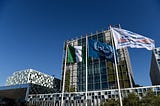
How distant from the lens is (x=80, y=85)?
256 ft

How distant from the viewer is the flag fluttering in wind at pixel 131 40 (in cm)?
1927

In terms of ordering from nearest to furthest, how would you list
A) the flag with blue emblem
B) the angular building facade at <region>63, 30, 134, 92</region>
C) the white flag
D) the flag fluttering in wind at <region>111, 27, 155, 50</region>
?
the flag fluttering in wind at <region>111, 27, 155, 50</region> → the flag with blue emblem → the white flag → the angular building facade at <region>63, 30, 134, 92</region>

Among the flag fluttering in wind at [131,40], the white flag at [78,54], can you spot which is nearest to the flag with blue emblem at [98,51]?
the white flag at [78,54]

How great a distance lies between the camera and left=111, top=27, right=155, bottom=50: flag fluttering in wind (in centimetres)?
1927

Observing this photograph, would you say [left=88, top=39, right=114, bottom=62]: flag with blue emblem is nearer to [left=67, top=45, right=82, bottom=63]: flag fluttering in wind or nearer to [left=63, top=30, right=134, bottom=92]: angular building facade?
[left=67, top=45, right=82, bottom=63]: flag fluttering in wind

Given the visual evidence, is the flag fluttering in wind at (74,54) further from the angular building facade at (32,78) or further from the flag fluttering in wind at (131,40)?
the angular building facade at (32,78)

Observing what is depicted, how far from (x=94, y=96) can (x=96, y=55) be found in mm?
33599

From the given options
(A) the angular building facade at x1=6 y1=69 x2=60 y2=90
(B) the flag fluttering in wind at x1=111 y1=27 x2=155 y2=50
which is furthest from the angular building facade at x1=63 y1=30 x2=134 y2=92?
(A) the angular building facade at x1=6 y1=69 x2=60 y2=90

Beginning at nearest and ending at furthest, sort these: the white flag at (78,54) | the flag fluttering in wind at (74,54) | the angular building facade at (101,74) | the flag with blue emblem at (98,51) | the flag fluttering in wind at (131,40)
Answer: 1. the flag fluttering in wind at (131,40)
2. the flag with blue emblem at (98,51)
3. the flag fluttering in wind at (74,54)
4. the white flag at (78,54)
5. the angular building facade at (101,74)

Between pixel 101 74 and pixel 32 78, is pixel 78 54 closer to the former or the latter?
pixel 101 74

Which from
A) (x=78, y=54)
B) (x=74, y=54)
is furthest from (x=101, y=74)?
(x=74, y=54)

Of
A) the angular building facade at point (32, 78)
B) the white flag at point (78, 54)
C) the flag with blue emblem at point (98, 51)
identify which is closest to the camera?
the flag with blue emblem at point (98, 51)

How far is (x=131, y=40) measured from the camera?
19.8 metres

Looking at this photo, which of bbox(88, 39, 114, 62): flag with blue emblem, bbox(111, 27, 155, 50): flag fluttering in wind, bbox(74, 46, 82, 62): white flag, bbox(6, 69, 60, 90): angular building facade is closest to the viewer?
bbox(111, 27, 155, 50): flag fluttering in wind
